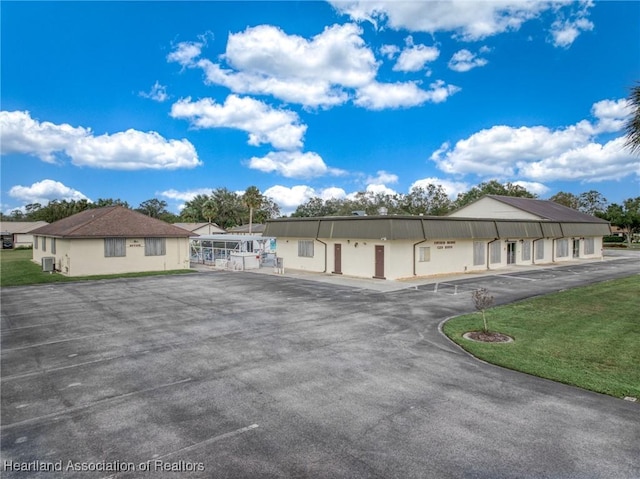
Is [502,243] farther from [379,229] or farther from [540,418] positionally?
[540,418]

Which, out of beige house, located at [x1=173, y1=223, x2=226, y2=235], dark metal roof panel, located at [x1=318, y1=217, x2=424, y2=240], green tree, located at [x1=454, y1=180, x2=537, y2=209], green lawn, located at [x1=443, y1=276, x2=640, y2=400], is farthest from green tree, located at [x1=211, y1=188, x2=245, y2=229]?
green lawn, located at [x1=443, y1=276, x2=640, y2=400]

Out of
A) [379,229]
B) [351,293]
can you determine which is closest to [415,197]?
[379,229]

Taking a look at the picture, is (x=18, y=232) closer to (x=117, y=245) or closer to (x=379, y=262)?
(x=117, y=245)

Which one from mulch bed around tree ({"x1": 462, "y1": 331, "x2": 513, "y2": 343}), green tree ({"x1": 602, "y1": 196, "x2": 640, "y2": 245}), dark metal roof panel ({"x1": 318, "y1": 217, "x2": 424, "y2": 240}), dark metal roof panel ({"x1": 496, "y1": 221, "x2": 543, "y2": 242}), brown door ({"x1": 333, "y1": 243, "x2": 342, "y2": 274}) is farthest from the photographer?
green tree ({"x1": 602, "y1": 196, "x2": 640, "y2": 245})

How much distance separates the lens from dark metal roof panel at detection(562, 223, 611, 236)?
35781 mm

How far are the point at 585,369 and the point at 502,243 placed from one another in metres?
24.0

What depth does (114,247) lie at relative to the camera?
27.2m

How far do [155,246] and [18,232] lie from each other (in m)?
52.0

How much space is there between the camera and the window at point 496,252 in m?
29.9

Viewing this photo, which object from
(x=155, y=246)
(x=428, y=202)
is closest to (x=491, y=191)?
(x=428, y=202)

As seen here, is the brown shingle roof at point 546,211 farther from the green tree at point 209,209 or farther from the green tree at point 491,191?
the green tree at point 209,209

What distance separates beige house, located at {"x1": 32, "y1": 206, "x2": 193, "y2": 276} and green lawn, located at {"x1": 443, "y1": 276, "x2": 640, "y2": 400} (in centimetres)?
2305

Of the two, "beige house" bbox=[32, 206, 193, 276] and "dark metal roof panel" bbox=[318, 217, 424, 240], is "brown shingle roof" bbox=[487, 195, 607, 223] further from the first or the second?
"beige house" bbox=[32, 206, 193, 276]

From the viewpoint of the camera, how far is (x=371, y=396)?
7.20 meters
